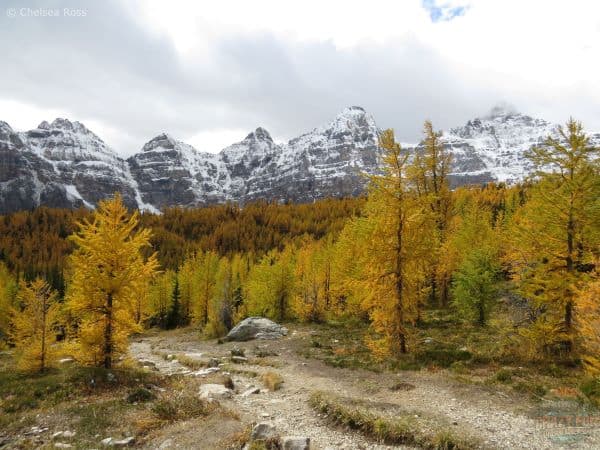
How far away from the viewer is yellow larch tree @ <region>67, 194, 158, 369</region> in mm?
17922

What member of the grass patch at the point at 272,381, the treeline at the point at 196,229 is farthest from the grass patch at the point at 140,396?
the treeline at the point at 196,229

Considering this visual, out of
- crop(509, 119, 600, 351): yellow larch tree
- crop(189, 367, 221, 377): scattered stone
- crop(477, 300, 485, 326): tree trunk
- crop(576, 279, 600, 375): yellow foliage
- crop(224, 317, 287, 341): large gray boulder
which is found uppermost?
crop(509, 119, 600, 351): yellow larch tree

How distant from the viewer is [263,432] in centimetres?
1016

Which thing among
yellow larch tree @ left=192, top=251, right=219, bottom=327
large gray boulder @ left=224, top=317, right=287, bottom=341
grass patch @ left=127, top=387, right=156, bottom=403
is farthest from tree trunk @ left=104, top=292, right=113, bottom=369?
yellow larch tree @ left=192, top=251, right=219, bottom=327

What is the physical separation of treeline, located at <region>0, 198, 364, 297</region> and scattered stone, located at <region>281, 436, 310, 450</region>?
95.7m

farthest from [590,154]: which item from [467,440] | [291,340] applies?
[291,340]

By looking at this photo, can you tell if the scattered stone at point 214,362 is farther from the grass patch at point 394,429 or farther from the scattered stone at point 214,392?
the grass patch at point 394,429

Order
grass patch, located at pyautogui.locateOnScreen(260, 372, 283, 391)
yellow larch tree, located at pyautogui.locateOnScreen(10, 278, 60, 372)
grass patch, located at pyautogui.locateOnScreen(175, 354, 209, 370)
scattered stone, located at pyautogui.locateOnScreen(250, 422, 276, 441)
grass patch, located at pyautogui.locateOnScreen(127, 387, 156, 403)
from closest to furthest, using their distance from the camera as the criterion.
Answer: scattered stone, located at pyautogui.locateOnScreen(250, 422, 276, 441) → grass patch, located at pyautogui.locateOnScreen(127, 387, 156, 403) → grass patch, located at pyautogui.locateOnScreen(260, 372, 283, 391) → yellow larch tree, located at pyautogui.locateOnScreen(10, 278, 60, 372) → grass patch, located at pyautogui.locateOnScreen(175, 354, 209, 370)

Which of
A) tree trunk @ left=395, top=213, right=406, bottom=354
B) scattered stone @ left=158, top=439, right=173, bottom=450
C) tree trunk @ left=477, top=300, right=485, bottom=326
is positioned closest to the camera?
scattered stone @ left=158, top=439, right=173, bottom=450

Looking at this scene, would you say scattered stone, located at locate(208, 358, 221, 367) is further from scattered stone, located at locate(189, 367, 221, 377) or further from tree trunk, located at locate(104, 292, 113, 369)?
tree trunk, located at locate(104, 292, 113, 369)

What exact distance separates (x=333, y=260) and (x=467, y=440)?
3141 cm

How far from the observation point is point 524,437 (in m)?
9.15

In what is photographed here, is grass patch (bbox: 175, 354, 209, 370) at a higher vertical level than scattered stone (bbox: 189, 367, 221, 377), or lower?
lower

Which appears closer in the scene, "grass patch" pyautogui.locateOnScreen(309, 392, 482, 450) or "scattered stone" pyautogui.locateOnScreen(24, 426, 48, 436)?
"grass patch" pyautogui.locateOnScreen(309, 392, 482, 450)
